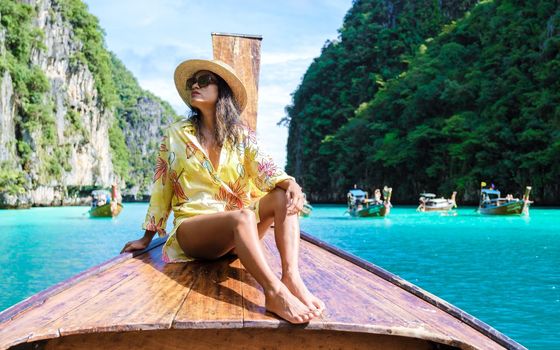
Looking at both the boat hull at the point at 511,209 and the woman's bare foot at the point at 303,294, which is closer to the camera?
the woman's bare foot at the point at 303,294

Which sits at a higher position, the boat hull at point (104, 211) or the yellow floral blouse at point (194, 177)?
the yellow floral blouse at point (194, 177)

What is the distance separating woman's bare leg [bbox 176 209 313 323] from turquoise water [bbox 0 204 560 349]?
2887 millimetres

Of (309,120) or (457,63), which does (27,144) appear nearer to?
(309,120)

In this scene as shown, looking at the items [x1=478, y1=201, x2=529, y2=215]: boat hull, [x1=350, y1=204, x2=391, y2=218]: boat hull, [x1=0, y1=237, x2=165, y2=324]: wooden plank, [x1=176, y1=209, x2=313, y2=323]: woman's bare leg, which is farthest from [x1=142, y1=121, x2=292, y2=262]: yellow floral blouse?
[x1=478, y1=201, x2=529, y2=215]: boat hull

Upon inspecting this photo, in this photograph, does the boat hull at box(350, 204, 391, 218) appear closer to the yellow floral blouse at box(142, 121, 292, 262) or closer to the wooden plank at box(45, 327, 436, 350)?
the yellow floral blouse at box(142, 121, 292, 262)

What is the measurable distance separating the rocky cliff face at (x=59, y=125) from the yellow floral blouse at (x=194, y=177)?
97.5ft

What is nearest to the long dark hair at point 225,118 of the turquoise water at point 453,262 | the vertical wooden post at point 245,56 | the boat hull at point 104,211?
the vertical wooden post at point 245,56

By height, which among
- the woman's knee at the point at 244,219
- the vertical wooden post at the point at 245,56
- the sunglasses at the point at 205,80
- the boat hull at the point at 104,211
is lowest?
the boat hull at the point at 104,211

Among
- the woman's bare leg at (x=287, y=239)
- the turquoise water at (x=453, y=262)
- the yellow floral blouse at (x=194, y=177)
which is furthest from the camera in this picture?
the turquoise water at (x=453, y=262)

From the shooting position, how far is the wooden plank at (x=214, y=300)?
165 cm

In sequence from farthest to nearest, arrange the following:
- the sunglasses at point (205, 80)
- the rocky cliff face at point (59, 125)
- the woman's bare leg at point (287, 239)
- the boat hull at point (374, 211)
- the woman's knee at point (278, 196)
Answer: the rocky cliff face at point (59, 125)
the boat hull at point (374, 211)
the sunglasses at point (205, 80)
the woman's knee at point (278, 196)
the woman's bare leg at point (287, 239)

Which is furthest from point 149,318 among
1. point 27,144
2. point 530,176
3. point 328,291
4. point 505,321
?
point 27,144

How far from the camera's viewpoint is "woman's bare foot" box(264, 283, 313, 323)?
172 cm

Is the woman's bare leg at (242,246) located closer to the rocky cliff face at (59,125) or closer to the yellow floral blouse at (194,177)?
the yellow floral blouse at (194,177)
